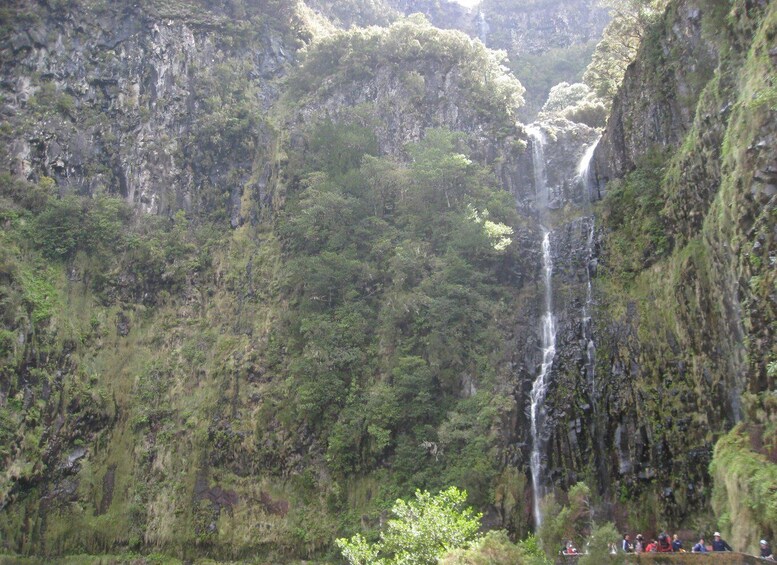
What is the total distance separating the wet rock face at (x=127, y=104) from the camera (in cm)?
3344

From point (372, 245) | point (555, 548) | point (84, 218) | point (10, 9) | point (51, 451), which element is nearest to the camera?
point (555, 548)

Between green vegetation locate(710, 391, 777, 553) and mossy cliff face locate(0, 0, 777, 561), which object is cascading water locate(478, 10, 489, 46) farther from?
green vegetation locate(710, 391, 777, 553)

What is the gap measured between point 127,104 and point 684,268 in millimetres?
30794

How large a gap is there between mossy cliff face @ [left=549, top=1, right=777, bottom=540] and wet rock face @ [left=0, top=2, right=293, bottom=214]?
20.8 meters

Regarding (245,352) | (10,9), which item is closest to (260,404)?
(245,352)

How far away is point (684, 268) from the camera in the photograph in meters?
18.1

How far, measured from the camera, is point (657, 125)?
72.9ft

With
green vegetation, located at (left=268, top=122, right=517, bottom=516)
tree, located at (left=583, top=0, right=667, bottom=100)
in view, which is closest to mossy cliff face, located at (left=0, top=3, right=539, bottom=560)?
green vegetation, located at (left=268, top=122, right=517, bottom=516)

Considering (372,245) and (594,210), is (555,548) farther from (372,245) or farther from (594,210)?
(372,245)

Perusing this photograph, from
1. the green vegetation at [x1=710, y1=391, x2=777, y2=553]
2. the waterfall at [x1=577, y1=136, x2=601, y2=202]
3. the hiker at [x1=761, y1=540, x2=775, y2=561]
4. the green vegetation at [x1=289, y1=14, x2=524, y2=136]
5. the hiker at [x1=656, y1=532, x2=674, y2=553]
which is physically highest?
the green vegetation at [x1=289, y1=14, x2=524, y2=136]

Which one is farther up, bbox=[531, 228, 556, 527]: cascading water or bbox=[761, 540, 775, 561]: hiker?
bbox=[531, 228, 556, 527]: cascading water

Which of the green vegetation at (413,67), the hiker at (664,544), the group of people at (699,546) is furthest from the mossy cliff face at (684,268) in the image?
the green vegetation at (413,67)

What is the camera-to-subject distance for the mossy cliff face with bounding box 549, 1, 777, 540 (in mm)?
13469

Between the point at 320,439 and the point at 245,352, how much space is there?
597 cm
